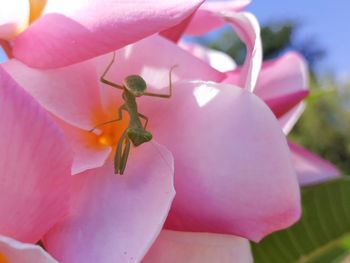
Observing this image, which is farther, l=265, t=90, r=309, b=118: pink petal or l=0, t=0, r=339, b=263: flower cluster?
l=265, t=90, r=309, b=118: pink petal

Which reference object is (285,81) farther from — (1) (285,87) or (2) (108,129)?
(2) (108,129)

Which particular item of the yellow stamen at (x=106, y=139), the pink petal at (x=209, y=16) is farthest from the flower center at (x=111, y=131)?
the pink petal at (x=209, y=16)

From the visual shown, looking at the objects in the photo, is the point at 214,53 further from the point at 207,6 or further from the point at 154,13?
the point at 154,13

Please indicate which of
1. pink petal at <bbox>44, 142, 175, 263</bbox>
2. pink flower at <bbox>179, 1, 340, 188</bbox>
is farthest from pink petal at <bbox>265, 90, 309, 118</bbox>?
pink petal at <bbox>44, 142, 175, 263</bbox>

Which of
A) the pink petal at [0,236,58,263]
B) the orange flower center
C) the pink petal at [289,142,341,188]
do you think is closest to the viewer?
the pink petal at [0,236,58,263]

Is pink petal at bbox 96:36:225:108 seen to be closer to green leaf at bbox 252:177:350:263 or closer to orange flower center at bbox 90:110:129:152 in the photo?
orange flower center at bbox 90:110:129:152

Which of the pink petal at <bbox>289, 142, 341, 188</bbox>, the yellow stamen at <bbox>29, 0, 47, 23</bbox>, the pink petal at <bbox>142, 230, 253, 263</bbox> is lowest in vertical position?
the pink petal at <bbox>289, 142, 341, 188</bbox>
